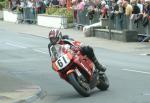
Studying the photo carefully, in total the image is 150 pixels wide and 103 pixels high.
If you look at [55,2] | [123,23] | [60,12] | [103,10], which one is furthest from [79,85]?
[55,2]

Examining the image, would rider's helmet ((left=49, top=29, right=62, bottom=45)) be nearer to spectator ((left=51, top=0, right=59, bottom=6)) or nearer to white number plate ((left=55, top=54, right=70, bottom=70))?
white number plate ((left=55, top=54, right=70, bottom=70))

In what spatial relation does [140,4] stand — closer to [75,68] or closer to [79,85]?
[75,68]

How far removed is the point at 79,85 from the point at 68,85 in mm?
2549

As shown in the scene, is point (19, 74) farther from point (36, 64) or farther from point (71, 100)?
point (71, 100)

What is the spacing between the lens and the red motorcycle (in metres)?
13.4

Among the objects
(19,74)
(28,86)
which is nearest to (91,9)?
(19,74)

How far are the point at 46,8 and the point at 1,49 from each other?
17.6 metres

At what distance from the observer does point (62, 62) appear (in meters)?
13.4

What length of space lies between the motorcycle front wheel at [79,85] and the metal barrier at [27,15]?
115ft

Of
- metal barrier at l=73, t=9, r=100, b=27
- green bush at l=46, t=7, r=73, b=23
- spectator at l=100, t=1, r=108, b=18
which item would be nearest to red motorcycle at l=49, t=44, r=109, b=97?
spectator at l=100, t=1, r=108, b=18

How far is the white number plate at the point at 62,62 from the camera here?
13398mm

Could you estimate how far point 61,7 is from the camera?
45.3 meters

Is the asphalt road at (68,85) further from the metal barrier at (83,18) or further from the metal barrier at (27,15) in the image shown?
the metal barrier at (27,15)

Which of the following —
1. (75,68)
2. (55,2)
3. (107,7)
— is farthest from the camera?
(55,2)
